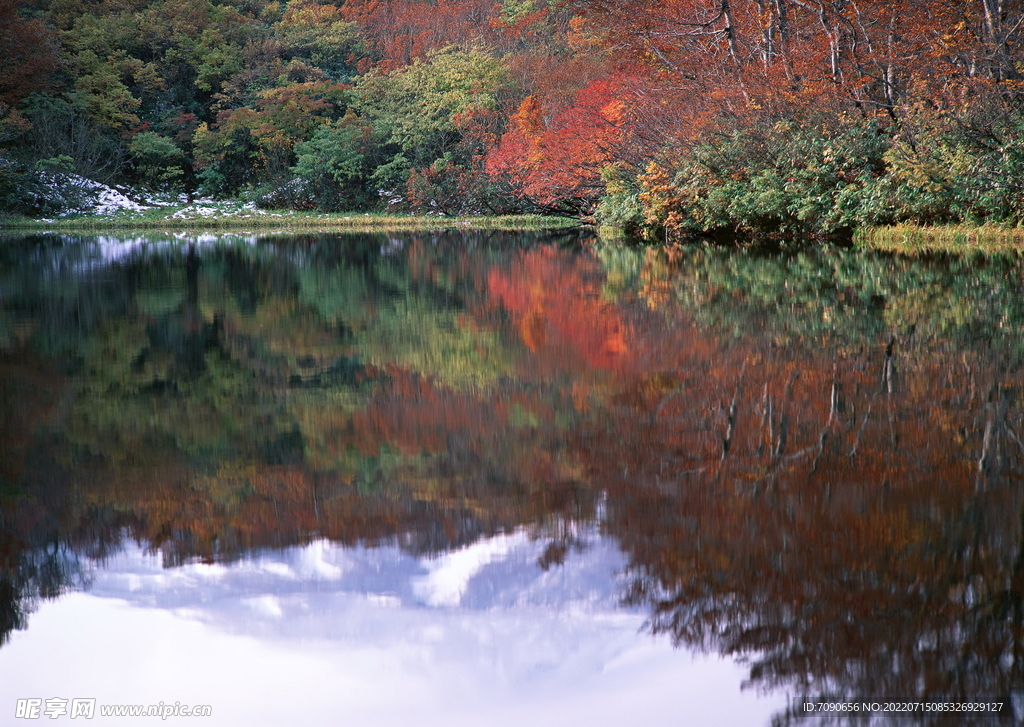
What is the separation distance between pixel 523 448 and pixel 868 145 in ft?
43.2

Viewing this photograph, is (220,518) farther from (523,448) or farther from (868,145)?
(868,145)

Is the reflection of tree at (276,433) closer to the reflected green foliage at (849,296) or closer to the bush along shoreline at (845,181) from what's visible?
the reflected green foliage at (849,296)

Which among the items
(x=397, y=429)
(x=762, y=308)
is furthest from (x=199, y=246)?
(x=397, y=429)

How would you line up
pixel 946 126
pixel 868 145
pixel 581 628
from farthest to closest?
pixel 868 145 < pixel 946 126 < pixel 581 628

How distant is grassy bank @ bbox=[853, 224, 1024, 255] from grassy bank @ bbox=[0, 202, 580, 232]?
1471 cm

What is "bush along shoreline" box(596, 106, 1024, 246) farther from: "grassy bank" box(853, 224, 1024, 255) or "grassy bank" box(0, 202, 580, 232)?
"grassy bank" box(0, 202, 580, 232)

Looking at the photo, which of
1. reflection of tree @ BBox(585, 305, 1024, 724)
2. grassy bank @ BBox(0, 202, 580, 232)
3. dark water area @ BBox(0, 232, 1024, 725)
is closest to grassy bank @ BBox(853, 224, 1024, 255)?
dark water area @ BBox(0, 232, 1024, 725)

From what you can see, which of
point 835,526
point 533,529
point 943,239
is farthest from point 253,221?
point 835,526

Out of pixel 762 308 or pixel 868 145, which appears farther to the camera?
pixel 868 145

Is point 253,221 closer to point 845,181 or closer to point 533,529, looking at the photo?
point 845,181

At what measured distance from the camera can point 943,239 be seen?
13086 millimetres

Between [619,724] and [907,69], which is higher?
[907,69]

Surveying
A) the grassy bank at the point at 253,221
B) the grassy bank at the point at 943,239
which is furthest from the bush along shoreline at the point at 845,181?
the grassy bank at the point at 253,221

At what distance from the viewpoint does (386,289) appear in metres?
9.43
